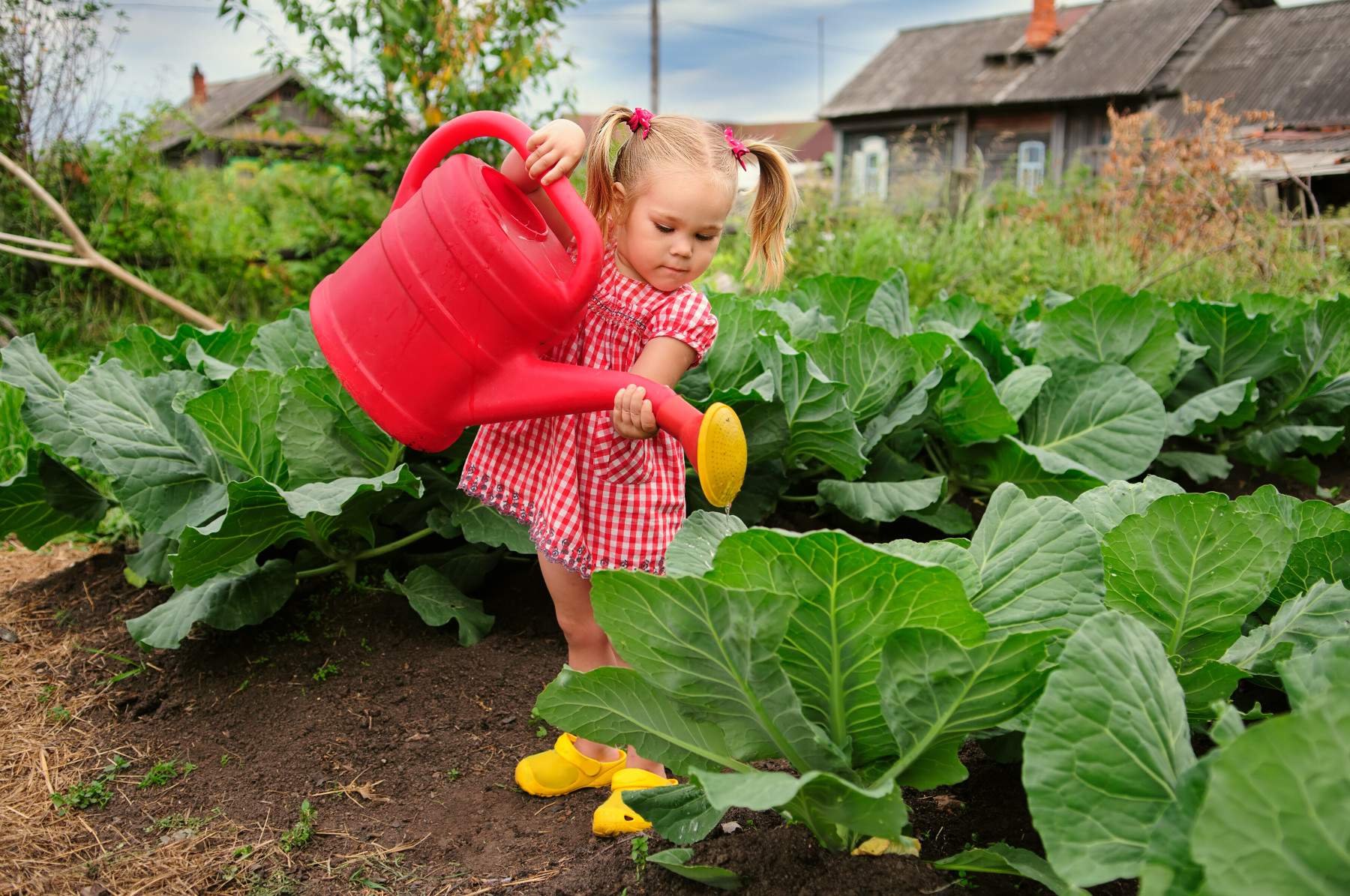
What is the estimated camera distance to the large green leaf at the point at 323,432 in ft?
7.39

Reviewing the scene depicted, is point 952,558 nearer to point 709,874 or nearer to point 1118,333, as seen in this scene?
point 709,874

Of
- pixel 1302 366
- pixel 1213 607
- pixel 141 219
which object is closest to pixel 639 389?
pixel 1213 607

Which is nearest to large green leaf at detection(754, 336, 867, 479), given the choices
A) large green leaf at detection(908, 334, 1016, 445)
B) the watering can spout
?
large green leaf at detection(908, 334, 1016, 445)

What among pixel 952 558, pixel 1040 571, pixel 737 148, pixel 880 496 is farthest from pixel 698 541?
pixel 880 496

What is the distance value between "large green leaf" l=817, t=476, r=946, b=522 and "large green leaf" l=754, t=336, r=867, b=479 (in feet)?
0.16

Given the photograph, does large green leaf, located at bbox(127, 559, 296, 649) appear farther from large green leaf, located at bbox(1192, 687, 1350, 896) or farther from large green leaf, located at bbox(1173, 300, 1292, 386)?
large green leaf, located at bbox(1173, 300, 1292, 386)

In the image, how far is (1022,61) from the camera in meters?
23.4

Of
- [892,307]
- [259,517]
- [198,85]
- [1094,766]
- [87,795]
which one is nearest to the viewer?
[1094,766]

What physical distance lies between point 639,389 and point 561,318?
174 millimetres

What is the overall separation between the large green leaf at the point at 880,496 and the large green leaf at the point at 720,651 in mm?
1103

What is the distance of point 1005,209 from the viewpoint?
32.5ft

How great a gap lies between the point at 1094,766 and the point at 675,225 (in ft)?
3.65

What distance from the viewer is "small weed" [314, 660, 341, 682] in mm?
2307

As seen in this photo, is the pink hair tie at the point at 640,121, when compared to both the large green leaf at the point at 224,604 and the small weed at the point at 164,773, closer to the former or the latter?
the large green leaf at the point at 224,604
